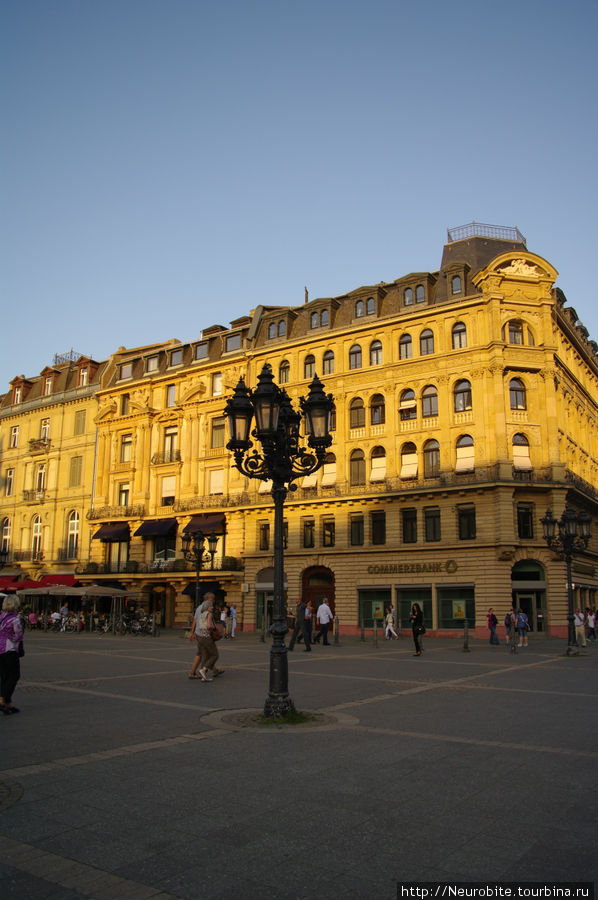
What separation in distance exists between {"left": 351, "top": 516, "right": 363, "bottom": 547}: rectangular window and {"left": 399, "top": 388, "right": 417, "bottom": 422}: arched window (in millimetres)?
6499

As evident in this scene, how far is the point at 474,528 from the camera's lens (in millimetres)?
37000

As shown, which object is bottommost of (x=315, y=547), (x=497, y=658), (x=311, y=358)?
(x=497, y=658)

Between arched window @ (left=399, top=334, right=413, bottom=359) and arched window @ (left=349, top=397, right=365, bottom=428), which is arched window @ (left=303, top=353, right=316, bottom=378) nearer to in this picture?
arched window @ (left=349, top=397, right=365, bottom=428)

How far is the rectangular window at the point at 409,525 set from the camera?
129 ft

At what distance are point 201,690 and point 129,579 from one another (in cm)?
3661

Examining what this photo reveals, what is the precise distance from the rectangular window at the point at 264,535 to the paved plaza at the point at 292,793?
31.3 metres

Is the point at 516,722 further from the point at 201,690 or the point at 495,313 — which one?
the point at 495,313

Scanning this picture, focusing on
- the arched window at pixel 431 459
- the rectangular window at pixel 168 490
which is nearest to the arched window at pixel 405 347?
the arched window at pixel 431 459

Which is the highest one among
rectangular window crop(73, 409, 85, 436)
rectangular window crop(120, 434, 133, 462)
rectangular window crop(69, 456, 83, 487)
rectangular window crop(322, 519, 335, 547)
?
rectangular window crop(73, 409, 85, 436)

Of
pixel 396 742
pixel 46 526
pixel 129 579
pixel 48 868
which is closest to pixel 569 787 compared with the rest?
pixel 396 742

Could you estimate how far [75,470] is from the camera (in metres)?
55.2

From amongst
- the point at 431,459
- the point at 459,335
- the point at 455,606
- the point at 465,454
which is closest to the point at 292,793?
the point at 455,606

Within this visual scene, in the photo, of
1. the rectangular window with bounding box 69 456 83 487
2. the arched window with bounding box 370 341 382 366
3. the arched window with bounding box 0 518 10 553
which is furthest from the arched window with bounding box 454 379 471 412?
the arched window with bounding box 0 518 10 553

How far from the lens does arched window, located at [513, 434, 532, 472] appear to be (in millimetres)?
37062
